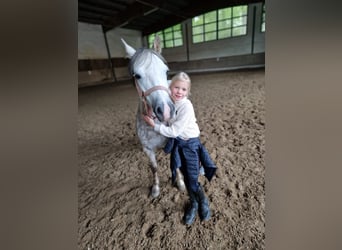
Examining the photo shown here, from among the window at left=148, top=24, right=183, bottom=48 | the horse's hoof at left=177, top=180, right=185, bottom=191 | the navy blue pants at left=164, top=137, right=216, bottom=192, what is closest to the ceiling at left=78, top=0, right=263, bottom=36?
the window at left=148, top=24, right=183, bottom=48

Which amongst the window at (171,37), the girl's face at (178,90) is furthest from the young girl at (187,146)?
the window at (171,37)

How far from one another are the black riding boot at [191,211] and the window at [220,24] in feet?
1.51

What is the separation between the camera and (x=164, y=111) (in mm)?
497

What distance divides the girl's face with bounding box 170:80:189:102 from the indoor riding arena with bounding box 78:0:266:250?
3 cm

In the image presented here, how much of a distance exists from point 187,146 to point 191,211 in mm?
179

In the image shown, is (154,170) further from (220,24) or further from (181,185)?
(220,24)

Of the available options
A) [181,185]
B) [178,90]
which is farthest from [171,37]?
[181,185]

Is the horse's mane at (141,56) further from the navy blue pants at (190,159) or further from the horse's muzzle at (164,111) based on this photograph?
the navy blue pants at (190,159)
